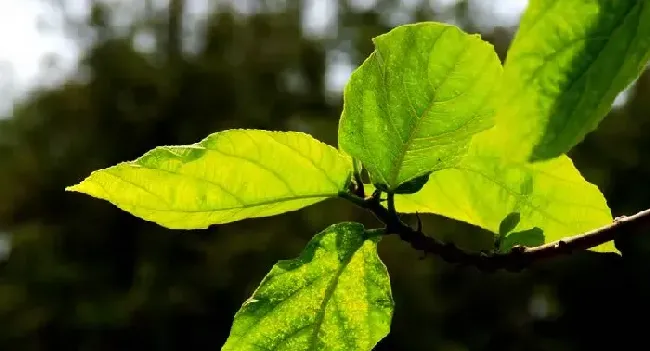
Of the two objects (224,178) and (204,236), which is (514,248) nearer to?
(224,178)

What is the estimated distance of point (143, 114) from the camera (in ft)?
15.5

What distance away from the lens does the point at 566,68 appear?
21 cm

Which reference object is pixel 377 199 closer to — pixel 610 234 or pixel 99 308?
pixel 610 234

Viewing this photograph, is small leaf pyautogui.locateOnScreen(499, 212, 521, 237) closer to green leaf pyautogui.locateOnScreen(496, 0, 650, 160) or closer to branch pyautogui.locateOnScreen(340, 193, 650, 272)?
branch pyautogui.locateOnScreen(340, 193, 650, 272)

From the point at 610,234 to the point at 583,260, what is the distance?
411 cm

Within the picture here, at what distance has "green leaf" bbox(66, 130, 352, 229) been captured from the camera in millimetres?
369

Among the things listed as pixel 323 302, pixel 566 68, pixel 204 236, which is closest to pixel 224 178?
pixel 323 302

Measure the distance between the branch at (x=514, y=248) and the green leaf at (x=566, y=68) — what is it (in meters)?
0.16

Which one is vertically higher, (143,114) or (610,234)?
(610,234)

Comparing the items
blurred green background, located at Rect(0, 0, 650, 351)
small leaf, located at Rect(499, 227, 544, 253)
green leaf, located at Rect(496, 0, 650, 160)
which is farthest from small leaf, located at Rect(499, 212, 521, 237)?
blurred green background, located at Rect(0, 0, 650, 351)

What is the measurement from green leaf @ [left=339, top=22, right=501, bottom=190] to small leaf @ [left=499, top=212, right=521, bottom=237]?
2.9 inches

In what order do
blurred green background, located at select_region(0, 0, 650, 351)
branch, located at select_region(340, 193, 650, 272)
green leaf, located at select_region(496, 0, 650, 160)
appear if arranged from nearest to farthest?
green leaf, located at select_region(496, 0, 650, 160)
branch, located at select_region(340, 193, 650, 272)
blurred green background, located at select_region(0, 0, 650, 351)

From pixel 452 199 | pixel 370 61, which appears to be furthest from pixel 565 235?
pixel 370 61

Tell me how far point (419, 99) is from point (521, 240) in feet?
0.42
